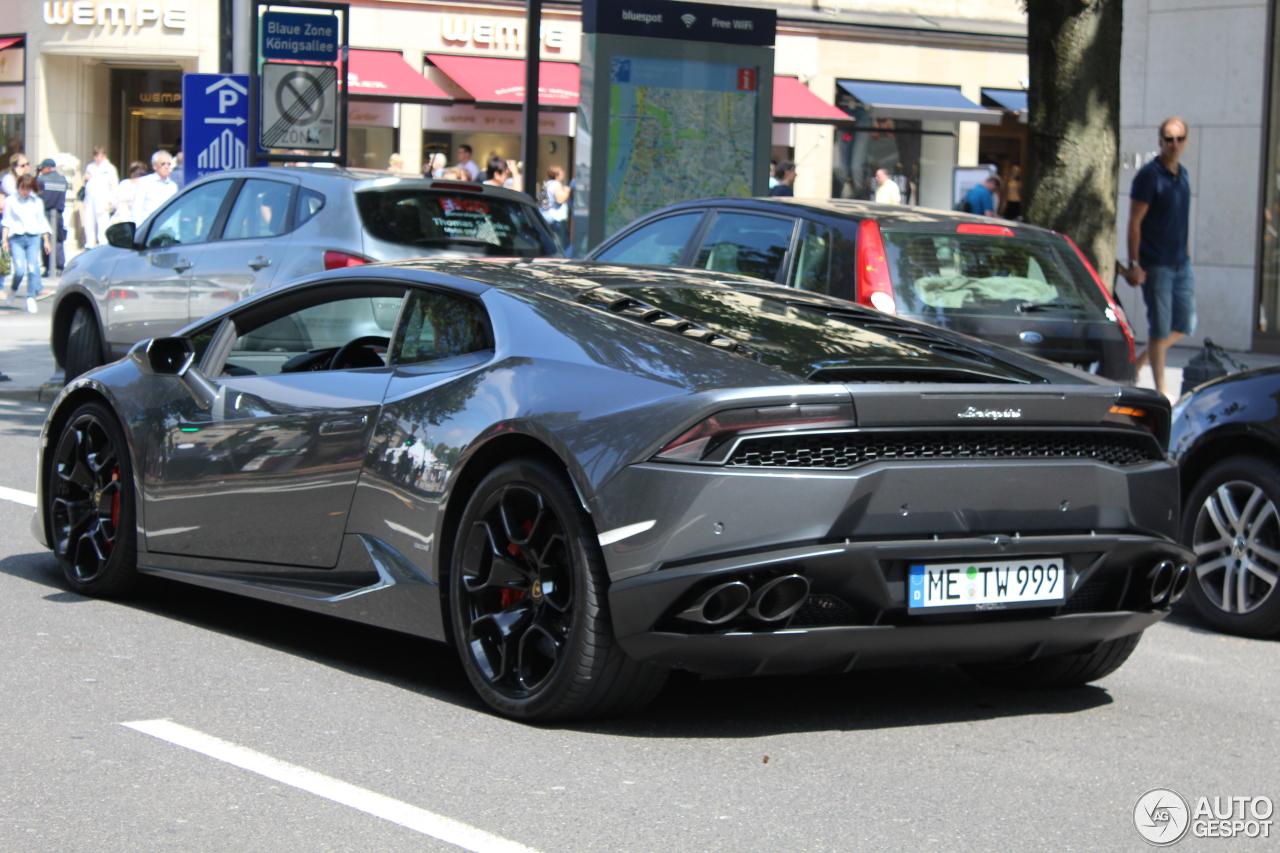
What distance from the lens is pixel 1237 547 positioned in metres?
6.62

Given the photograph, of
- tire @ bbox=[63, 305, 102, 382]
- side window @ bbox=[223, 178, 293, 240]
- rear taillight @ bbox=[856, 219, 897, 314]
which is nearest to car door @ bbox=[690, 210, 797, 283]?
rear taillight @ bbox=[856, 219, 897, 314]

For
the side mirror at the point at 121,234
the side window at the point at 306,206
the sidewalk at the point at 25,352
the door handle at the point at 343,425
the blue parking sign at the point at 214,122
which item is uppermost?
the blue parking sign at the point at 214,122

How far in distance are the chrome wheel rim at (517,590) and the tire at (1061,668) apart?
1.40 meters

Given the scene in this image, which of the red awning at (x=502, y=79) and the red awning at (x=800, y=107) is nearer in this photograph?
→ the red awning at (x=502, y=79)

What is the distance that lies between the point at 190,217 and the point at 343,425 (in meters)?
7.21

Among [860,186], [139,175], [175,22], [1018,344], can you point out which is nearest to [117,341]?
[1018,344]

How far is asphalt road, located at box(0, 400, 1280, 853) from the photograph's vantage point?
12.7ft

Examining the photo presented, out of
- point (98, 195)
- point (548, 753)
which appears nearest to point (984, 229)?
point (548, 753)

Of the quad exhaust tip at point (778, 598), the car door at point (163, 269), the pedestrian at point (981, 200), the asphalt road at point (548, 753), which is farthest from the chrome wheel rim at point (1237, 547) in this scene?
the pedestrian at point (981, 200)

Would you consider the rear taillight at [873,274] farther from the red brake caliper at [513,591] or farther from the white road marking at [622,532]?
the white road marking at [622,532]

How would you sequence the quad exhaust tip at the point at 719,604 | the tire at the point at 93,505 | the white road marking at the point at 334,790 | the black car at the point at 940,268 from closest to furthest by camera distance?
the white road marking at the point at 334,790 < the quad exhaust tip at the point at 719,604 < the tire at the point at 93,505 < the black car at the point at 940,268

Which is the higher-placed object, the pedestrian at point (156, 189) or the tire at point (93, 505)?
the pedestrian at point (156, 189)

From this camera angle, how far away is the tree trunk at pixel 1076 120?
11.2 metres

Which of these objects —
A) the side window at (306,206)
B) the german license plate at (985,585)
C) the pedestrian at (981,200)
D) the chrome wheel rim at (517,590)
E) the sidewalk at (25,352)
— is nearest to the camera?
the german license plate at (985,585)
